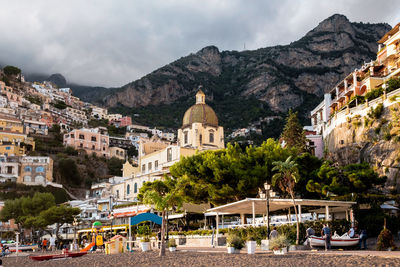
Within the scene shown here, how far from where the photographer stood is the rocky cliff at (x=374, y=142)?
31547mm

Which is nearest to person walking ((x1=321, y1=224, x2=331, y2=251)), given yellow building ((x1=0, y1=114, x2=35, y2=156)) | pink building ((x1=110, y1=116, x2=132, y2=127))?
yellow building ((x1=0, y1=114, x2=35, y2=156))

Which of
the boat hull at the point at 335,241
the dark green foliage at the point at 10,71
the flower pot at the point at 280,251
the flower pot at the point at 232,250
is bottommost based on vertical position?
the flower pot at the point at 232,250

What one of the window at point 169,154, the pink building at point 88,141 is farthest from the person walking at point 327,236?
the pink building at point 88,141

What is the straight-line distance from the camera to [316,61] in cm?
14375

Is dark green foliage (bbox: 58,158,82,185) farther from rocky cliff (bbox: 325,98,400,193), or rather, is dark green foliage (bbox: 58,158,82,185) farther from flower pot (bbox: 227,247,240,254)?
flower pot (bbox: 227,247,240,254)

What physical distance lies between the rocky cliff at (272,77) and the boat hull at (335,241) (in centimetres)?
10296

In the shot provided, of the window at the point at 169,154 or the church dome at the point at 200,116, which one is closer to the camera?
the window at the point at 169,154

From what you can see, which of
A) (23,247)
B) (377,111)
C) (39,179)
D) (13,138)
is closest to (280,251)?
(377,111)

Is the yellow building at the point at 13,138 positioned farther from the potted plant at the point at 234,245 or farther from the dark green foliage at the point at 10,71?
the potted plant at the point at 234,245

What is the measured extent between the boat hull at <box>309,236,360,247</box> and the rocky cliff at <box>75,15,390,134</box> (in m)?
103

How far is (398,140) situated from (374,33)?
135m

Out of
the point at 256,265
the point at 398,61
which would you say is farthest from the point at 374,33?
the point at 256,265

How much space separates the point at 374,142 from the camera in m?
34.4

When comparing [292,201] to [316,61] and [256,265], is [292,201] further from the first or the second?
[316,61]
